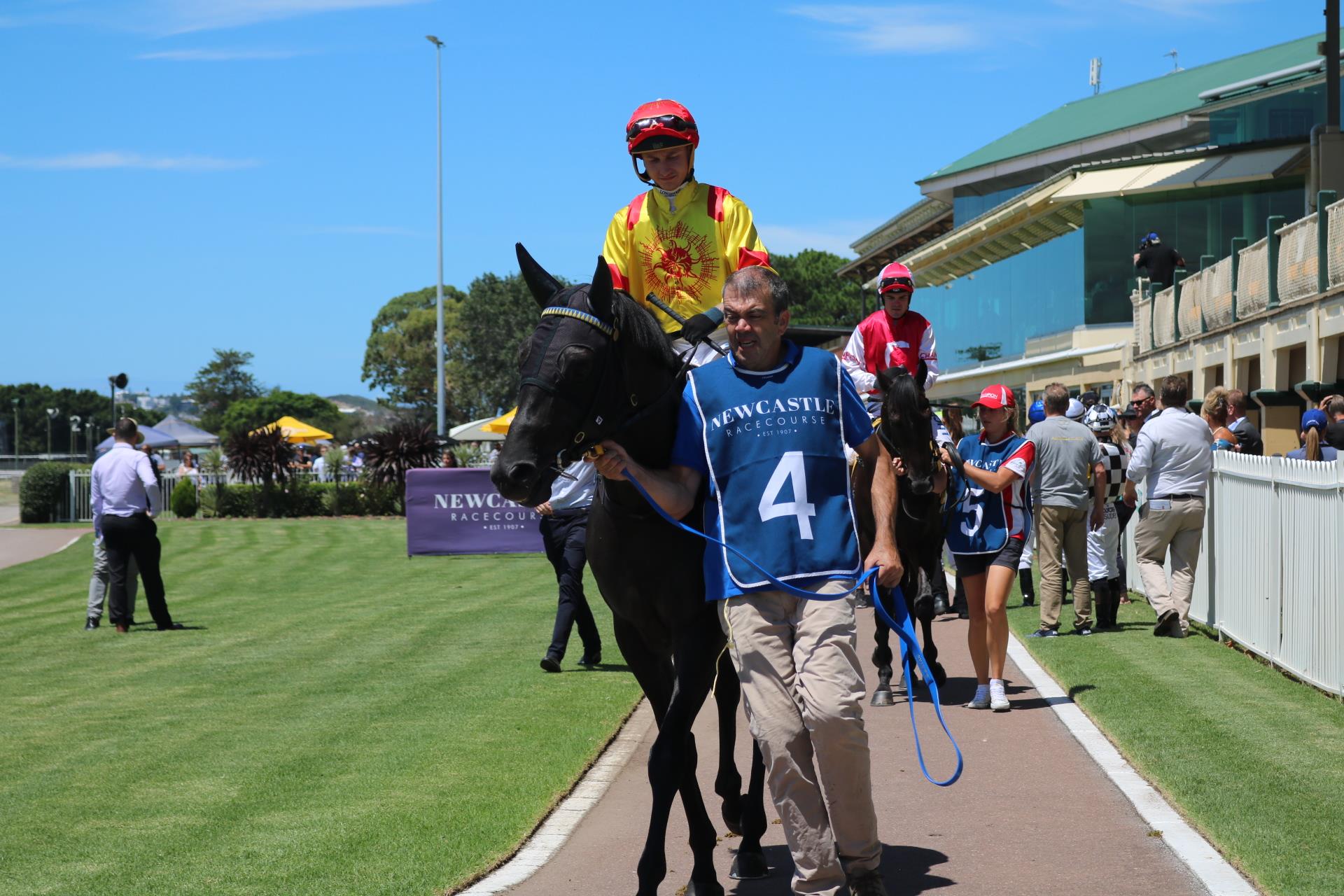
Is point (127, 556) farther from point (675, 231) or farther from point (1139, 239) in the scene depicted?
point (1139, 239)

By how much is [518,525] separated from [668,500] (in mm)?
20527

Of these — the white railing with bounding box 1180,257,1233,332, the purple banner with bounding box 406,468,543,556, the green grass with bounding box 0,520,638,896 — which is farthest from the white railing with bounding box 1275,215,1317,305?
the purple banner with bounding box 406,468,543,556

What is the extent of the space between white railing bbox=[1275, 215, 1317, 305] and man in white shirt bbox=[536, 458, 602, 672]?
11.7 m

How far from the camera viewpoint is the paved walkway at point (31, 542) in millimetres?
28031

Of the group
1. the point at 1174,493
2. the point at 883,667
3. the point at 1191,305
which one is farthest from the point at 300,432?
the point at 883,667

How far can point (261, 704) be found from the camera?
1030cm

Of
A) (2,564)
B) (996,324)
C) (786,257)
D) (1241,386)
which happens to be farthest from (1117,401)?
(786,257)

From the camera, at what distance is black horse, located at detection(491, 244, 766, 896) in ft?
15.4

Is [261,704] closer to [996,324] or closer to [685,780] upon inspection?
[685,780]

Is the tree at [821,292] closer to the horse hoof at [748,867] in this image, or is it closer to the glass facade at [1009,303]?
the glass facade at [1009,303]

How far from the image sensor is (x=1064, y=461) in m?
13.4

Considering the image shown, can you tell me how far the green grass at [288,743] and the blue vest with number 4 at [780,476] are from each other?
185cm

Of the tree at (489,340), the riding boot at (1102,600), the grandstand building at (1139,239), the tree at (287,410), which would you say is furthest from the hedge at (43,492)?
the tree at (287,410)

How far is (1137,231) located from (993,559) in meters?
29.1
